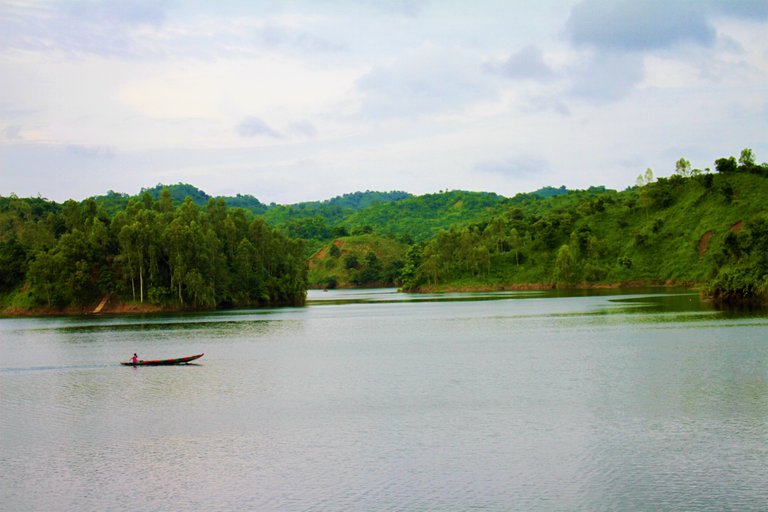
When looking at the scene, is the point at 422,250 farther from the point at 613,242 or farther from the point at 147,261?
the point at 147,261

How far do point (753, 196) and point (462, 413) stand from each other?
437 ft

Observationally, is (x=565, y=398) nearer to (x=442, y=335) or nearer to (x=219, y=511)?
(x=219, y=511)

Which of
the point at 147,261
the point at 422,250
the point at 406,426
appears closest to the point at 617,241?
the point at 422,250

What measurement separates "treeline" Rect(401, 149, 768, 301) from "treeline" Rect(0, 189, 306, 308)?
5493cm

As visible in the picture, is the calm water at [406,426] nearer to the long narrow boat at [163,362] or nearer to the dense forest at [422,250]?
the long narrow boat at [163,362]

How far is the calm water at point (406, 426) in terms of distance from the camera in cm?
2386

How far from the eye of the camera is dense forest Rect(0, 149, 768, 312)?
392ft

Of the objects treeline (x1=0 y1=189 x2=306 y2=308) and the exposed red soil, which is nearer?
treeline (x1=0 y1=189 x2=306 y2=308)

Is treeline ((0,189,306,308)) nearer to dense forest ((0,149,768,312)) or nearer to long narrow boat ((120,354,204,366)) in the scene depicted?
dense forest ((0,149,768,312))

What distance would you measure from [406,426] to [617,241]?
14373 cm

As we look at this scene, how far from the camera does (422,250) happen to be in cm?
19775

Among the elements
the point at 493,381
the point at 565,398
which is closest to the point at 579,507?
the point at 565,398

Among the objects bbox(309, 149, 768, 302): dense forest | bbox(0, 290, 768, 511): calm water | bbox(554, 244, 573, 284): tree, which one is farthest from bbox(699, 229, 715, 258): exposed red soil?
bbox(0, 290, 768, 511): calm water

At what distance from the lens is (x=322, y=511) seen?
2250 cm
